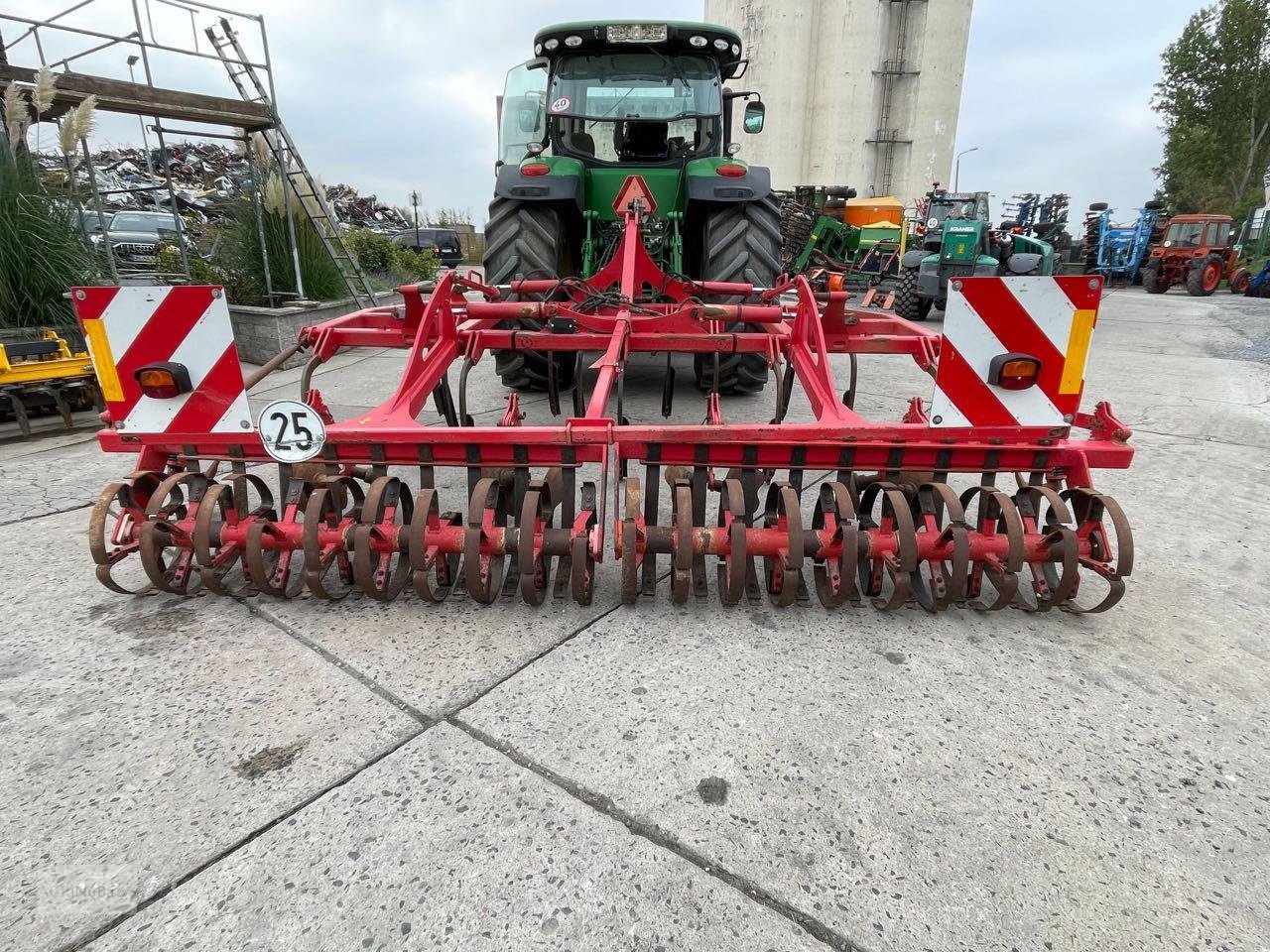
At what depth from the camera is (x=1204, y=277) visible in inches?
719

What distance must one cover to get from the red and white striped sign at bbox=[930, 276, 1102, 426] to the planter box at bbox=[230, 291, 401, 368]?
6.48 meters

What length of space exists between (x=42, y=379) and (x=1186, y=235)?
973 inches

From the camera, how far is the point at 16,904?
4.64 feet

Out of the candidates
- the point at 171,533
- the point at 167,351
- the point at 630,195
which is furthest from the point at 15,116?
the point at 171,533

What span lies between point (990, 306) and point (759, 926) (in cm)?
212

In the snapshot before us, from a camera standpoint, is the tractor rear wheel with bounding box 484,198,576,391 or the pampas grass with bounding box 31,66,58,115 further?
A: the pampas grass with bounding box 31,66,58,115

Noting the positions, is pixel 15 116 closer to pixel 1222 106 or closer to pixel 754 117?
pixel 754 117

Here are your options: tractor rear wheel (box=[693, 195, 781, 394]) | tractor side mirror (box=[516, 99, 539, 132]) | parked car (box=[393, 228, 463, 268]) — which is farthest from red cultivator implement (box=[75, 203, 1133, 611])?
parked car (box=[393, 228, 463, 268])

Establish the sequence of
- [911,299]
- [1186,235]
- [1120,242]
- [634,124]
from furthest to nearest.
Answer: [1120,242], [1186,235], [911,299], [634,124]

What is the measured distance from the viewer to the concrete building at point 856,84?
29.0 meters

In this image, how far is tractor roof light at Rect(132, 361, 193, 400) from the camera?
2.47 m

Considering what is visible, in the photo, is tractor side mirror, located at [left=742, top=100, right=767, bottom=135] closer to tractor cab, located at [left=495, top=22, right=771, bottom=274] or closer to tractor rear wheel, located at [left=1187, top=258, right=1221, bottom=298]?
tractor cab, located at [left=495, top=22, right=771, bottom=274]

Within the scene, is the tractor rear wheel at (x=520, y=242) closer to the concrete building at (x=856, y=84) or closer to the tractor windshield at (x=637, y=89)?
the tractor windshield at (x=637, y=89)

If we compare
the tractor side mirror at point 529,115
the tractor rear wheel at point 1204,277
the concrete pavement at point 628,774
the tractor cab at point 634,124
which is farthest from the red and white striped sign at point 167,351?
the tractor rear wheel at point 1204,277
